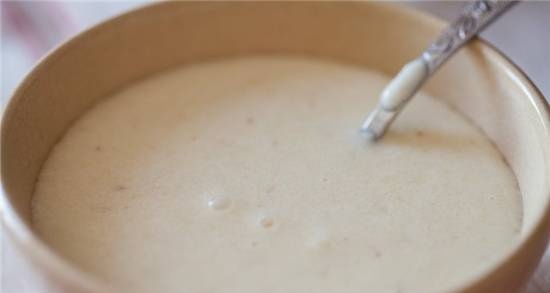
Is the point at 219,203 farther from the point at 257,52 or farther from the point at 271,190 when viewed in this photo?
the point at 257,52

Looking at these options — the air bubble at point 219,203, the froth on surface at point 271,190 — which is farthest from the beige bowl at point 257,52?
the air bubble at point 219,203

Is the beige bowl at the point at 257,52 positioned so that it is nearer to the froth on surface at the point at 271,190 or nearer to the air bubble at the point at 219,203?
the froth on surface at the point at 271,190

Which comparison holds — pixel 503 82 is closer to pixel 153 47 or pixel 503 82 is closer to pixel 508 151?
pixel 508 151

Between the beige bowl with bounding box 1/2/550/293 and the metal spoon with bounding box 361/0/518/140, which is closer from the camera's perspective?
the beige bowl with bounding box 1/2/550/293

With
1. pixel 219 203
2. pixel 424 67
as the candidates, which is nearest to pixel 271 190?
pixel 219 203

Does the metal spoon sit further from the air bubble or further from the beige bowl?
the air bubble

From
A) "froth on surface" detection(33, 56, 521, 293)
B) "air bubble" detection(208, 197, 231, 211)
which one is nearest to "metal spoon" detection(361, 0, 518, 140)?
"froth on surface" detection(33, 56, 521, 293)
